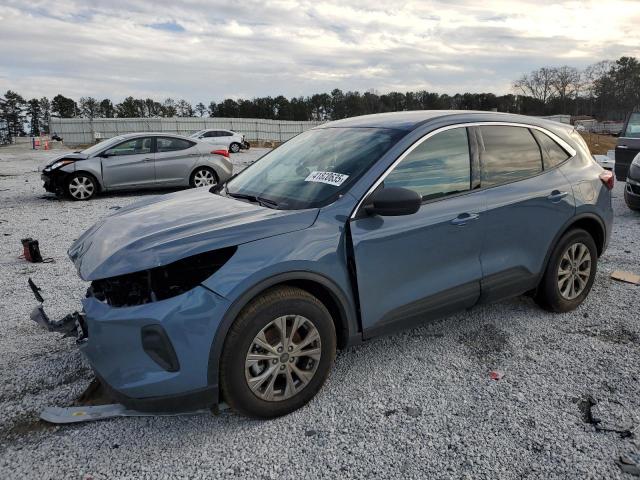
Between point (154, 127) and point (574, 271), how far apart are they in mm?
45386

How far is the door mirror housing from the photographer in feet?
9.61

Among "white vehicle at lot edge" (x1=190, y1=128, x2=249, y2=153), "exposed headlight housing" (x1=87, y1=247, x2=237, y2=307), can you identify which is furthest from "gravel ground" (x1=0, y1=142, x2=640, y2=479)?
"white vehicle at lot edge" (x1=190, y1=128, x2=249, y2=153)

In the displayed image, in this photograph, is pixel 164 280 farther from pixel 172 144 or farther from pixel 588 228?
pixel 172 144

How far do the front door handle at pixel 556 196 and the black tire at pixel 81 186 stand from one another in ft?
32.1

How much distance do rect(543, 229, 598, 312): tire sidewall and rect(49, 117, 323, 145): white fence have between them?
34906 millimetres

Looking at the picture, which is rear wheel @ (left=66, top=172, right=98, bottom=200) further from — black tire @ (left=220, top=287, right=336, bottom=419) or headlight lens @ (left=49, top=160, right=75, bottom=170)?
black tire @ (left=220, top=287, right=336, bottom=419)

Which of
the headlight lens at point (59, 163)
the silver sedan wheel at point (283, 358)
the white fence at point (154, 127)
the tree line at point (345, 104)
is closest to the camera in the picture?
the silver sedan wheel at point (283, 358)

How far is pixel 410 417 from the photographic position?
2936mm

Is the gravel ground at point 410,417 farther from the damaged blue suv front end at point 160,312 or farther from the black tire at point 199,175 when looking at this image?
the black tire at point 199,175

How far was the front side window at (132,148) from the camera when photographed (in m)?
11.2

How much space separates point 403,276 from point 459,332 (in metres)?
1.15

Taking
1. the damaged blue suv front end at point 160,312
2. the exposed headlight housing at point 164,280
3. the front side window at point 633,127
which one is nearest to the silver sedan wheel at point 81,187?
the damaged blue suv front end at point 160,312

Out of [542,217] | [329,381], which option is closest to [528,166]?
[542,217]

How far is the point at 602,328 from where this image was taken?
4.08m
